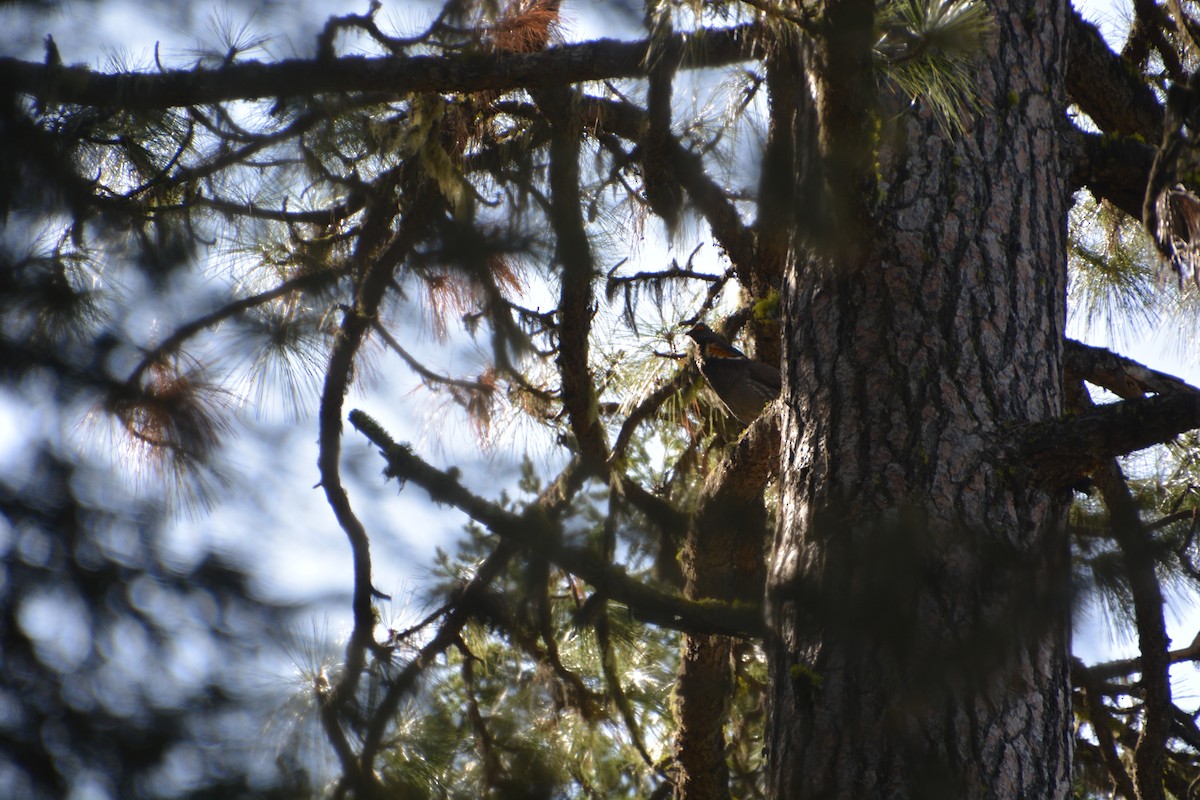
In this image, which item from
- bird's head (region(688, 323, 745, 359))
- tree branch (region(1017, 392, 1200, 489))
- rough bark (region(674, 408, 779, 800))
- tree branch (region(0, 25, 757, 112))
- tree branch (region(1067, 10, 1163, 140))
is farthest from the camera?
bird's head (region(688, 323, 745, 359))

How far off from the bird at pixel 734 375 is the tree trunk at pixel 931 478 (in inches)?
55.2

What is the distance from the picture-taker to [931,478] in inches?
82.7

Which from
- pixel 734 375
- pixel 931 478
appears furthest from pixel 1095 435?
pixel 734 375

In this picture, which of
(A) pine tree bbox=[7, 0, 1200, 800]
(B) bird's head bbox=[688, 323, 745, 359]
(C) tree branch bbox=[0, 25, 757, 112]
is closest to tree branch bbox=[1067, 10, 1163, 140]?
(A) pine tree bbox=[7, 0, 1200, 800]

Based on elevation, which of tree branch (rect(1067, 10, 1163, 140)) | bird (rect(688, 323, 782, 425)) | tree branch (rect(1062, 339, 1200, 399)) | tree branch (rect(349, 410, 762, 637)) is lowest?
Result: tree branch (rect(349, 410, 762, 637))

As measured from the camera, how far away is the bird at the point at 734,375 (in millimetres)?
3945

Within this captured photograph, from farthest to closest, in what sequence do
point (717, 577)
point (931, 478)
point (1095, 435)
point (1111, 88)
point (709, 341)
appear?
1. point (709, 341)
2. point (717, 577)
3. point (1111, 88)
4. point (931, 478)
5. point (1095, 435)

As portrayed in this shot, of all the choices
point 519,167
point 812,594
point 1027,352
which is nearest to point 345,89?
point 519,167

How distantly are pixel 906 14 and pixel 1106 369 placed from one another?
48.0 inches

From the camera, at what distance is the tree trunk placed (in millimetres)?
1919

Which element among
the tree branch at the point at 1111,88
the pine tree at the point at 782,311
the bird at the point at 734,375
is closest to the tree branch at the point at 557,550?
the pine tree at the point at 782,311

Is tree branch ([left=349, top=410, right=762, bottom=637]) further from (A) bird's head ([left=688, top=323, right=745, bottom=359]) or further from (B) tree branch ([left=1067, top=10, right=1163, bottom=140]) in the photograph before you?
(B) tree branch ([left=1067, top=10, right=1163, bottom=140])

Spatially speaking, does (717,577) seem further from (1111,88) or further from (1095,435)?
Result: (1111,88)

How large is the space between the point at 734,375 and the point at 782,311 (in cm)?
155
